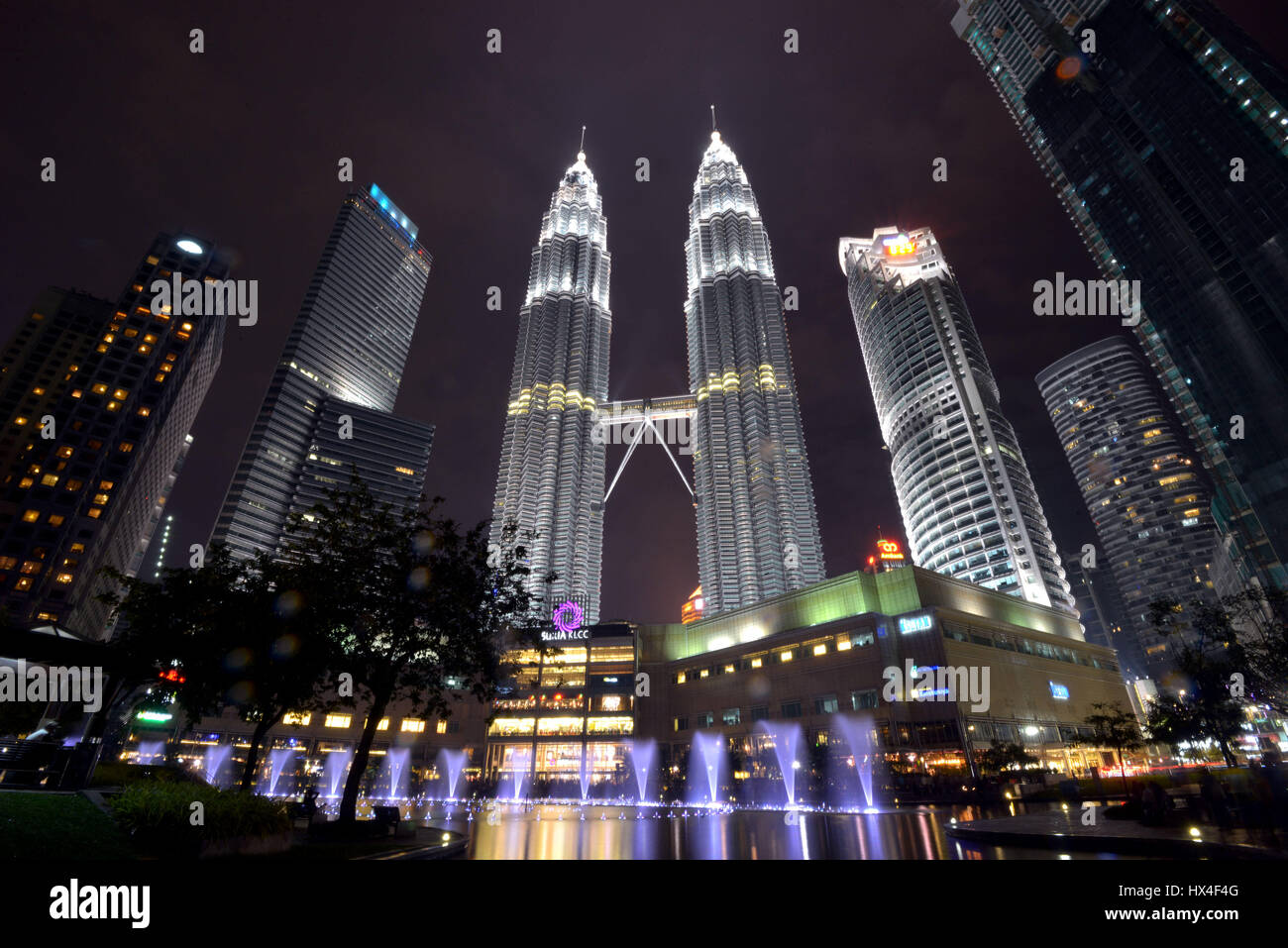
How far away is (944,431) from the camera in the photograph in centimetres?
14362

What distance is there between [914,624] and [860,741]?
17040 millimetres

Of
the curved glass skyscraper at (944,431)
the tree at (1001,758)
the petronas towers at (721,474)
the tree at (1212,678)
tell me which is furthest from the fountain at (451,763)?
the curved glass skyscraper at (944,431)

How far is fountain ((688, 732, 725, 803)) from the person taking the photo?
8161 centimetres

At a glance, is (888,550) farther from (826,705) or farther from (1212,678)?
(1212,678)

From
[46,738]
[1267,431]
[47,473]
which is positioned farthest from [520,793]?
[1267,431]

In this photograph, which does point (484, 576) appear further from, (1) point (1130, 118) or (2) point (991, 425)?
(2) point (991, 425)

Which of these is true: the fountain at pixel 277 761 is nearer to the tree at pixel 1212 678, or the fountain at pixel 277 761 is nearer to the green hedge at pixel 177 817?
the green hedge at pixel 177 817

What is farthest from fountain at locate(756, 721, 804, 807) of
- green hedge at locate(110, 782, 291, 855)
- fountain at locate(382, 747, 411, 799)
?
green hedge at locate(110, 782, 291, 855)

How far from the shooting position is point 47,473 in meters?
106

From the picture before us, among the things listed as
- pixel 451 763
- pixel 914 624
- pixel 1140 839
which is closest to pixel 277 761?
pixel 451 763

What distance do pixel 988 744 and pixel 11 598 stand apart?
145771 mm

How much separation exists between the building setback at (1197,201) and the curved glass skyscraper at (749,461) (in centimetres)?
8184

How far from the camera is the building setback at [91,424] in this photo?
10094cm

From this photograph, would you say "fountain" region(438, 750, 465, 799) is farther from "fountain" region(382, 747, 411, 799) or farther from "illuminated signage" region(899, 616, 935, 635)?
"illuminated signage" region(899, 616, 935, 635)
